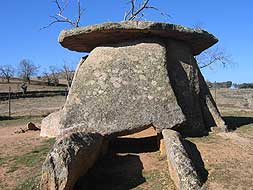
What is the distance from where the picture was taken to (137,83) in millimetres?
10289

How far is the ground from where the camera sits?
7535 mm

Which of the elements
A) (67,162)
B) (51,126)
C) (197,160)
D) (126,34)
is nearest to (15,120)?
(51,126)

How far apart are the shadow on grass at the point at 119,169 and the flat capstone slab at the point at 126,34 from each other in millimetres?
2899

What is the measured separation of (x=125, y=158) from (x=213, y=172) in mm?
2532

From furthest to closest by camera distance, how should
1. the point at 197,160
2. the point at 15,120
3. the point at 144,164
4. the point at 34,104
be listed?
the point at 34,104
the point at 15,120
the point at 144,164
the point at 197,160

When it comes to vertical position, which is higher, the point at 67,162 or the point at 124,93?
the point at 124,93

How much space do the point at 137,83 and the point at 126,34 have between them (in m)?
1.47

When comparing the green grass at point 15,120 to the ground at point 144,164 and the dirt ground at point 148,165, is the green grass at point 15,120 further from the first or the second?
the dirt ground at point 148,165

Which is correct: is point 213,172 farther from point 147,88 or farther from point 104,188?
point 147,88

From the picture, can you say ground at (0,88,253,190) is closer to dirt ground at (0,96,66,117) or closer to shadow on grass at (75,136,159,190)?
shadow on grass at (75,136,159,190)

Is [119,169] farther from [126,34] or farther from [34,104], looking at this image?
[34,104]

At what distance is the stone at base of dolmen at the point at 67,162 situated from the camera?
21.5ft

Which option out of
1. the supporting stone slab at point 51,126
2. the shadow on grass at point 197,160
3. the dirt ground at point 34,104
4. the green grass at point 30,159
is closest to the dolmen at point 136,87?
the shadow on grass at point 197,160

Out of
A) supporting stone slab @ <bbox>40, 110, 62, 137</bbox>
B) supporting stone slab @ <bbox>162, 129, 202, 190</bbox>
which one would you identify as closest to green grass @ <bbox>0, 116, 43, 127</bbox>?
supporting stone slab @ <bbox>40, 110, 62, 137</bbox>
